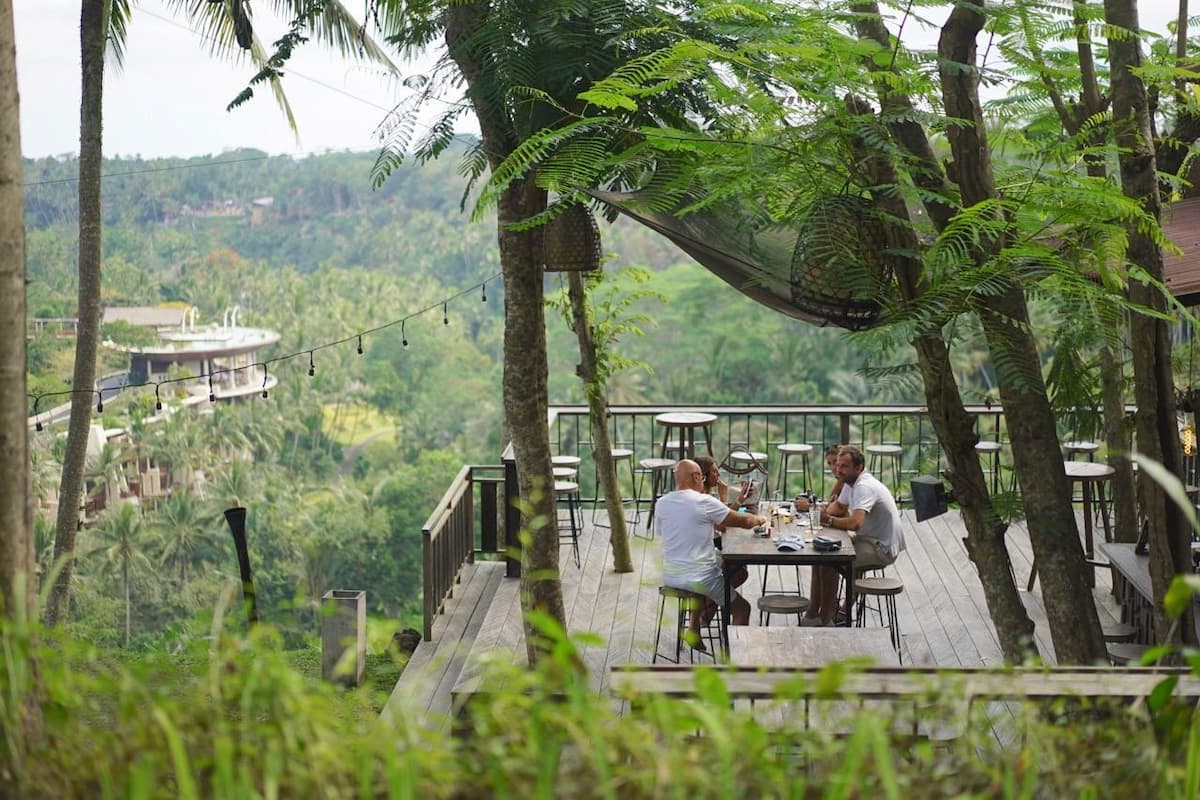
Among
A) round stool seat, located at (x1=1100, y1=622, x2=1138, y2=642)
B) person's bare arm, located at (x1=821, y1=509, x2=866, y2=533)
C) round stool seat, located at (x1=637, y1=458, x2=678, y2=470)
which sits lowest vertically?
round stool seat, located at (x1=1100, y1=622, x2=1138, y2=642)

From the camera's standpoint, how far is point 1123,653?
4.43 meters

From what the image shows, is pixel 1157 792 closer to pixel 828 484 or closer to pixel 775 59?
pixel 775 59

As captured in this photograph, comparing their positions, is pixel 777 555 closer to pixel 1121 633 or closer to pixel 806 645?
pixel 806 645

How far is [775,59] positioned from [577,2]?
991 millimetres

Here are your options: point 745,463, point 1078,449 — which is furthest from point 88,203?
point 1078,449

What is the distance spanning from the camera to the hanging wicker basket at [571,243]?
5.12 m

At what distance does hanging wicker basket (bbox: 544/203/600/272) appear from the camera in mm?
5125

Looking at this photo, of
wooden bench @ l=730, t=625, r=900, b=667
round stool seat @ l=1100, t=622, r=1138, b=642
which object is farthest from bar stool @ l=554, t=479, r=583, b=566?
round stool seat @ l=1100, t=622, r=1138, b=642

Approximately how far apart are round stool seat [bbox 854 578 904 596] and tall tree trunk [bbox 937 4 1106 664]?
186 centimetres

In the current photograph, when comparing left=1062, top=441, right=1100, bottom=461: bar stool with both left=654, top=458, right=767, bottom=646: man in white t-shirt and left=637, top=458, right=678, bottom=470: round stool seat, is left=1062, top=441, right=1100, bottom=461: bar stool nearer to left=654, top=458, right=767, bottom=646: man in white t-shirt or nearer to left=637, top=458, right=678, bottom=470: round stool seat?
left=637, top=458, right=678, bottom=470: round stool seat

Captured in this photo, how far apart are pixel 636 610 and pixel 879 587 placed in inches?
59.4

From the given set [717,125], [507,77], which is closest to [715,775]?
[717,125]

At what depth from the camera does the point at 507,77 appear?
13.7 ft

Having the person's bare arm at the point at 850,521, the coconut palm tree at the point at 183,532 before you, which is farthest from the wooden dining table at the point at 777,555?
the coconut palm tree at the point at 183,532
